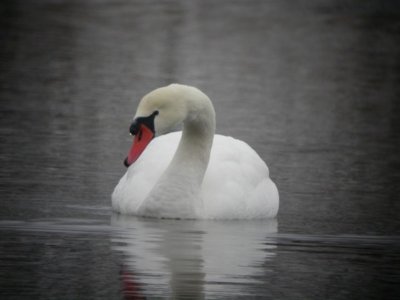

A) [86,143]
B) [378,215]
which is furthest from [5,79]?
[378,215]

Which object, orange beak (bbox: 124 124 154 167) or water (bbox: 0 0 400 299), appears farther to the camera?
orange beak (bbox: 124 124 154 167)

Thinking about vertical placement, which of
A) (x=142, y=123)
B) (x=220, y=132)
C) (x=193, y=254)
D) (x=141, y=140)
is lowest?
(x=220, y=132)

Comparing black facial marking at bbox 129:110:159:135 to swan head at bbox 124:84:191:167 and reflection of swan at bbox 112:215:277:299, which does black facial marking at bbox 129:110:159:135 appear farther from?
reflection of swan at bbox 112:215:277:299

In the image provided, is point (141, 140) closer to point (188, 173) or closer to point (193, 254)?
point (188, 173)

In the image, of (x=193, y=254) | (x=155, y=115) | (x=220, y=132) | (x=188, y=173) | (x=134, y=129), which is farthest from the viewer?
(x=220, y=132)

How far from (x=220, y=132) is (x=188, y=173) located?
18.9 feet

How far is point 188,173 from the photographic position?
12.7 metres

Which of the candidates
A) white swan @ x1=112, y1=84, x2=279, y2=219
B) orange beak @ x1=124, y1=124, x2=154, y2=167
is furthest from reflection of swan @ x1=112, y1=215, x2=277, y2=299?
orange beak @ x1=124, y1=124, x2=154, y2=167

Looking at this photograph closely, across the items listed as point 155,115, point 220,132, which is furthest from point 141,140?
point 220,132

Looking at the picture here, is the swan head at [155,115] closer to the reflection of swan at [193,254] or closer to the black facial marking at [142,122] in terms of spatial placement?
the black facial marking at [142,122]

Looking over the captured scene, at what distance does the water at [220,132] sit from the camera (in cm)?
992

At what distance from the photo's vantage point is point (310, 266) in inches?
409

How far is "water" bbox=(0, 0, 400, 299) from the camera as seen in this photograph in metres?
9.92

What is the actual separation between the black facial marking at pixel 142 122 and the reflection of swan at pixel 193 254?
28.4 inches
